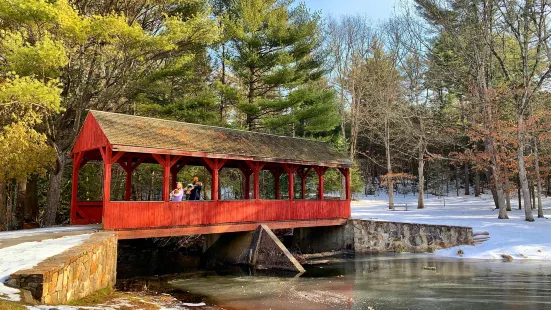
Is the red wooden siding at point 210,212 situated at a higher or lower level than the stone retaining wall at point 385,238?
higher

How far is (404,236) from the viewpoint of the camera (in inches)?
707

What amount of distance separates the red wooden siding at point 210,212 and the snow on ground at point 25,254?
76.1 inches

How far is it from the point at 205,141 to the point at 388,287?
24.7 feet

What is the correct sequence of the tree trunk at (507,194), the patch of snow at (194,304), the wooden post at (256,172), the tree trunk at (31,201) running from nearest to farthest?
the patch of snow at (194,304), the wooden post at (256,172), the tree trunk at (31,201), the tree trunk at (507,194)

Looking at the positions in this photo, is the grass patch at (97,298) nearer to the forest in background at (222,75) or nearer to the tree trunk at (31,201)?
the forest in background at (222,75)

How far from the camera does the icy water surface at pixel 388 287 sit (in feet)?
29.3

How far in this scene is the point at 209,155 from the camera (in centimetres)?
1340

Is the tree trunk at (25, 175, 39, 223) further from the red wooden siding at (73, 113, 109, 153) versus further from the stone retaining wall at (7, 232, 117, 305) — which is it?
the stone retaining wall at (7, 232, 117, 305)

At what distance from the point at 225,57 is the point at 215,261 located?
1298 cm

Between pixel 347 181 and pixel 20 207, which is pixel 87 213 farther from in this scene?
pixel 347 181

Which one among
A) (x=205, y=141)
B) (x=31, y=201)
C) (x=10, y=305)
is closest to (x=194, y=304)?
(x=10, y=305)

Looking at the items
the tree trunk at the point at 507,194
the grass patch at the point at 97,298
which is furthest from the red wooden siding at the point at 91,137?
the tree trunk at the point at 507,194

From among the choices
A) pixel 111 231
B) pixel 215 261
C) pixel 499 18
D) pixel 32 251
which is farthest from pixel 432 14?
pixel 32 251

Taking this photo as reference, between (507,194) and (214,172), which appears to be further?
(507,194)
